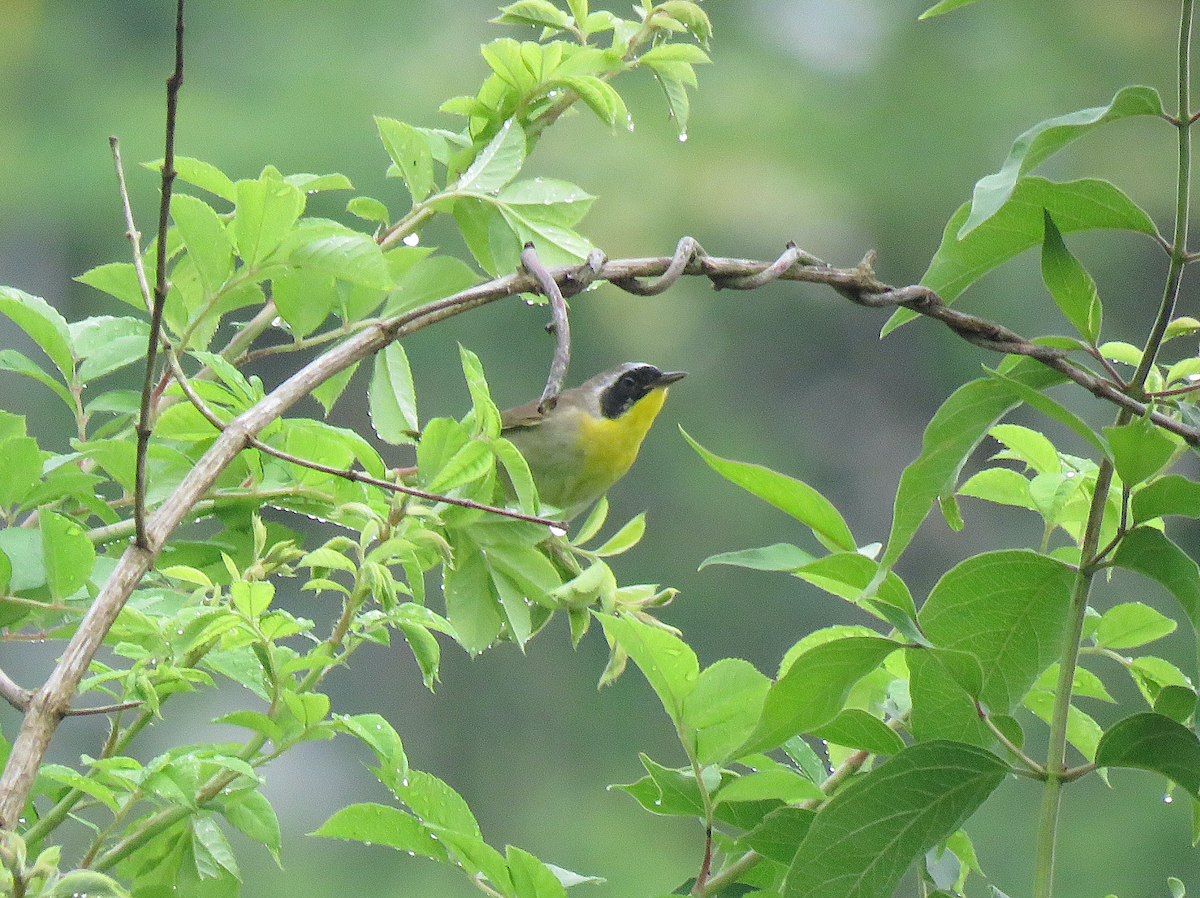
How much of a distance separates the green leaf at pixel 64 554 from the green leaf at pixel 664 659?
21 cm

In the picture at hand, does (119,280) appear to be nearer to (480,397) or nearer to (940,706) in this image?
(480,397)

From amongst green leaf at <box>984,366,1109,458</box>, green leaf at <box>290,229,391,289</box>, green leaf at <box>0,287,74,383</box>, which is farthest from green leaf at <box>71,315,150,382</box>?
green leaf at <box>984,366,1109,458</box>

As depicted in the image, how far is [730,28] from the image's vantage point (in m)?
5.73

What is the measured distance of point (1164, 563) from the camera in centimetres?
44

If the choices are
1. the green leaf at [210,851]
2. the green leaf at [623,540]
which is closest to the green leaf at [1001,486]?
the green leaf at [623,540]

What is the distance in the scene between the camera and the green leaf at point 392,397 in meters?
0.64

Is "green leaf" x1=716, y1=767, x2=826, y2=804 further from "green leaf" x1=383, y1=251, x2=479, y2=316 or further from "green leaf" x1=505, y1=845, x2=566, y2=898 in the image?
"green leaf" x1=383, y1=251, x2=479, y2=316

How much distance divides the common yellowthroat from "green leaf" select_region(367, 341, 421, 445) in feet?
1.70

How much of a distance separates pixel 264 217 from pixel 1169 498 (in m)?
0.40

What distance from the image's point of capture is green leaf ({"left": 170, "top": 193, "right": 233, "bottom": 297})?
547 millimetres

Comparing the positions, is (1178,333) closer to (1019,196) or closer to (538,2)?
(1019,196)

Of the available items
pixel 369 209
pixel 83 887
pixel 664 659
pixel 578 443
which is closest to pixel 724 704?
pixel 664 659

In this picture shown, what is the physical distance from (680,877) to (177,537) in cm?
342

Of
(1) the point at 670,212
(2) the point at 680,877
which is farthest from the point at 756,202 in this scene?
(2) the point at 680,877
